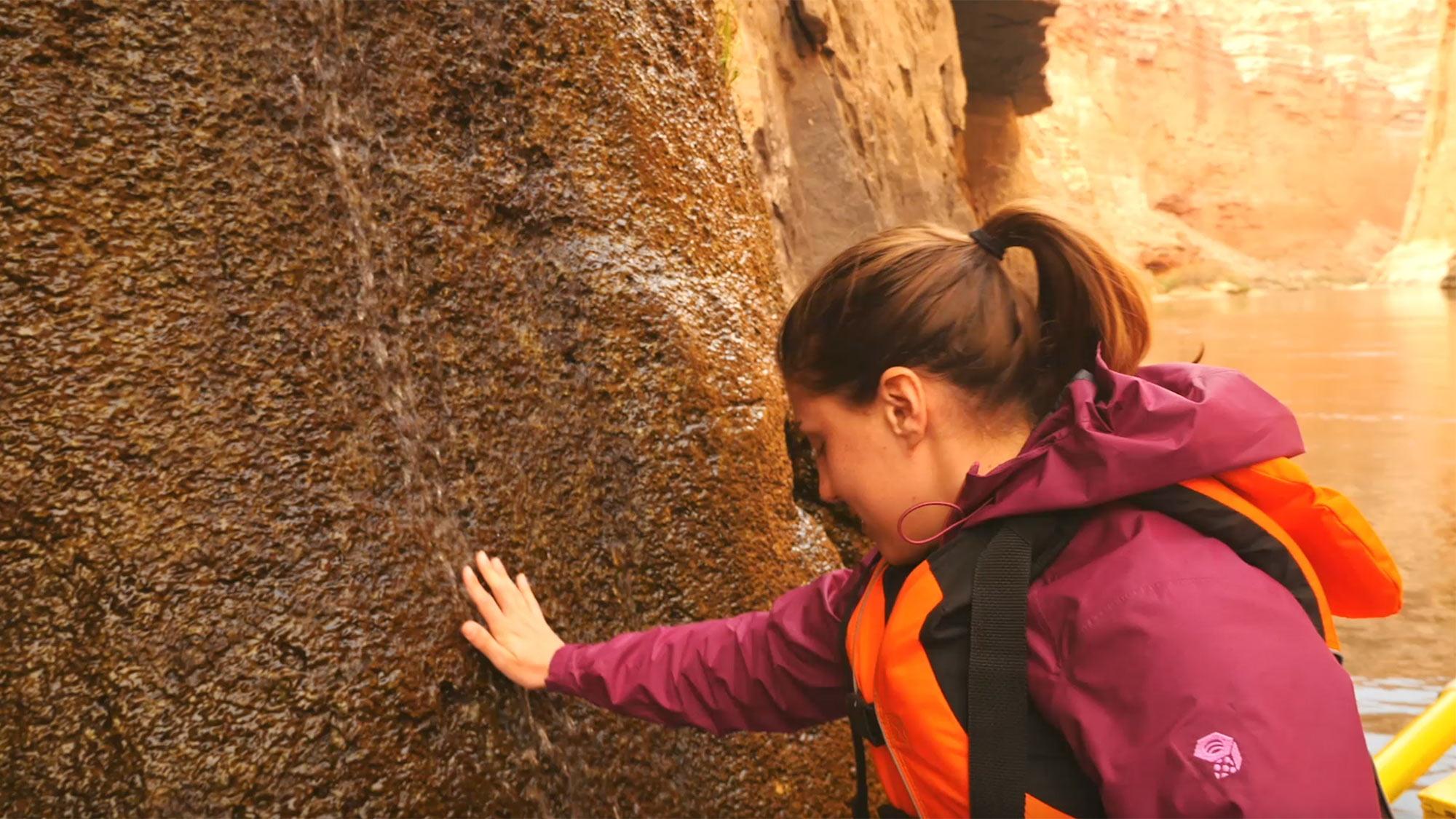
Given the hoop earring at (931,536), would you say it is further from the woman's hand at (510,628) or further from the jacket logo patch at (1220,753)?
the woman's hand at (510,628)

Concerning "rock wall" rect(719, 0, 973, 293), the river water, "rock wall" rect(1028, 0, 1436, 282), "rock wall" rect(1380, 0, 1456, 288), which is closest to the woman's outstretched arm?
the river water

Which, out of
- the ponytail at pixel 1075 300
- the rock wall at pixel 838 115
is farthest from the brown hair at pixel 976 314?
the rock wall at pixel 838 115

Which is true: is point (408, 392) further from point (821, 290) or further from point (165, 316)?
point (821, 290)

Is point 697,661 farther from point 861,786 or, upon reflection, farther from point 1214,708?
point 1214,708

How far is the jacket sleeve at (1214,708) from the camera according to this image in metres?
1.01

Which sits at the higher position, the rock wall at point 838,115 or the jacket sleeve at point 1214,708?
the jacket sleeve at point 1214,708

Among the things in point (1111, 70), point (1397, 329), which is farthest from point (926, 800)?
point (1111, 70)

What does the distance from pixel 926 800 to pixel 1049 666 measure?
0.23 m

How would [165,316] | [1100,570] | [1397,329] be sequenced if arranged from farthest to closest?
[1397,329], [165,316], [1100,570]

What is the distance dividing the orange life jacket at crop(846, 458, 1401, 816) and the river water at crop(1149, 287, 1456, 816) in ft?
3.01

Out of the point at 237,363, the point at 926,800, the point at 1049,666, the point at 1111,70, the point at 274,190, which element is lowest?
the point at 1111,70

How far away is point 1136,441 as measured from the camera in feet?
3.81

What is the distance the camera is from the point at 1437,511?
4.83 m

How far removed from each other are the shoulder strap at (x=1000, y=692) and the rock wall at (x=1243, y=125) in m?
38.8
